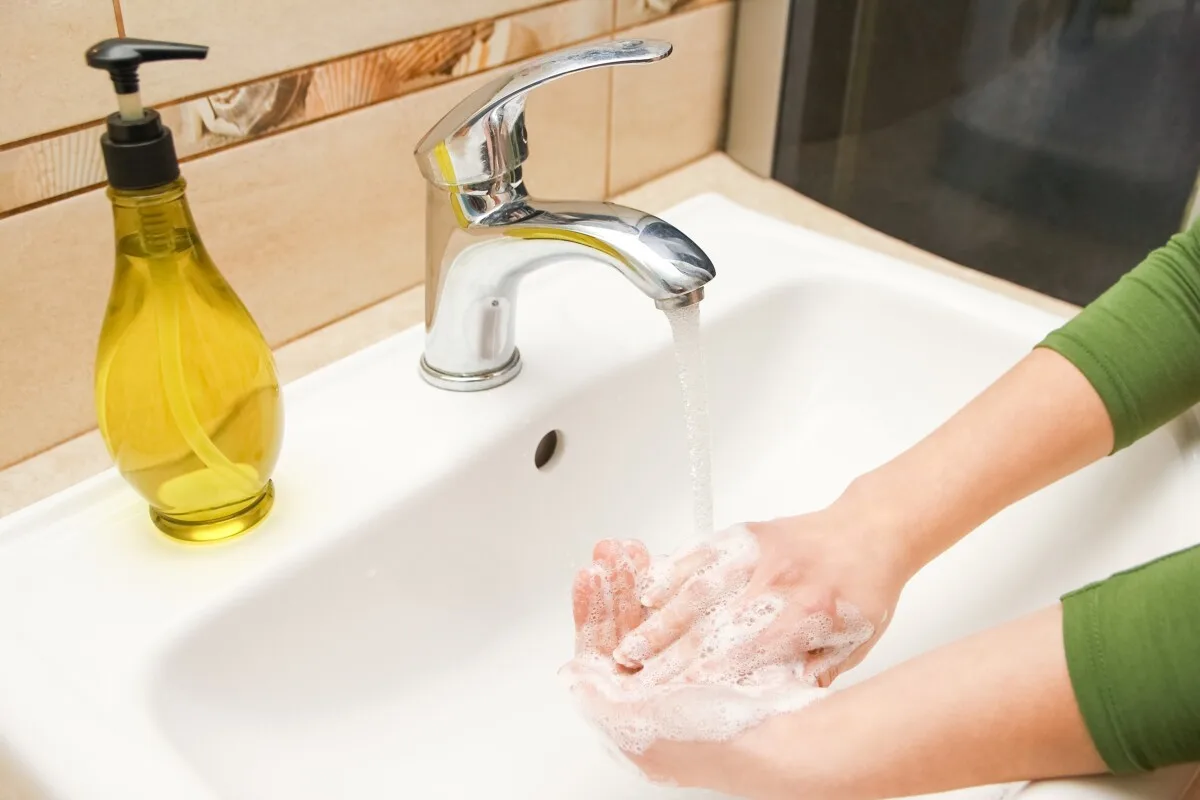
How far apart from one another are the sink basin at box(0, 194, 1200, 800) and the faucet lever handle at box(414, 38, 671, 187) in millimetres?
133

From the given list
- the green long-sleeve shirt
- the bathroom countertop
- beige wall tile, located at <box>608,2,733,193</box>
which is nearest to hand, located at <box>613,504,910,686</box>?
the green long-sleeve shirt

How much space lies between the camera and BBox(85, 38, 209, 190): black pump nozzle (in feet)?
1.27

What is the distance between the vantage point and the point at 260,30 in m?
0.54

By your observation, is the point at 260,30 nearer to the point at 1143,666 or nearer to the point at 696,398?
the point at 696,398

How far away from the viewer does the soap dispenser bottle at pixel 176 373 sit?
0.43 m

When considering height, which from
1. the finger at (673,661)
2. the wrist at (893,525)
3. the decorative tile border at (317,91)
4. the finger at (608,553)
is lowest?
the finger at (673,661)

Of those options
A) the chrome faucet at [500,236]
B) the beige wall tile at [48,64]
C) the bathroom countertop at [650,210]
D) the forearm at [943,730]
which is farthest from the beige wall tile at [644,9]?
the forearm at [943,730]

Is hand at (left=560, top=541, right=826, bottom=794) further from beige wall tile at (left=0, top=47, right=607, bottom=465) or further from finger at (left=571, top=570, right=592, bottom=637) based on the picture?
beige wall tile at (left=0, top=47, right=607, bottom=465)

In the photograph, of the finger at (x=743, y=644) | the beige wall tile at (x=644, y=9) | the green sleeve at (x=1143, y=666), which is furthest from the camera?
the beige wall tile at (x=644, y=9)

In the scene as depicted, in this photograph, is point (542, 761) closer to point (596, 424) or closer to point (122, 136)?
point (596, 424)

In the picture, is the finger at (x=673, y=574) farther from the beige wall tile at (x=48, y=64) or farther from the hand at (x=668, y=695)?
the beige wall tile at (x=48, y=64)

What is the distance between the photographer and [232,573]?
1.57ft

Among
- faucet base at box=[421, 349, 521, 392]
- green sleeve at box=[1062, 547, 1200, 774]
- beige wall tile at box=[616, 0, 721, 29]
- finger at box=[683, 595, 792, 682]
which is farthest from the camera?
beige wall tile at box=[616, 0, 721, 29]

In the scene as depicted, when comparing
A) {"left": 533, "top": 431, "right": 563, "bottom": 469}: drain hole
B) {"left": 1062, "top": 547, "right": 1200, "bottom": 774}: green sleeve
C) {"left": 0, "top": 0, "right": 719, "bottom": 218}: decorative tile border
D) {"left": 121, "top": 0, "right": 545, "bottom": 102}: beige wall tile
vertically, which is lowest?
{"left": 533, "top": 431, "right": 563, "bottom": 469}: drain hole
